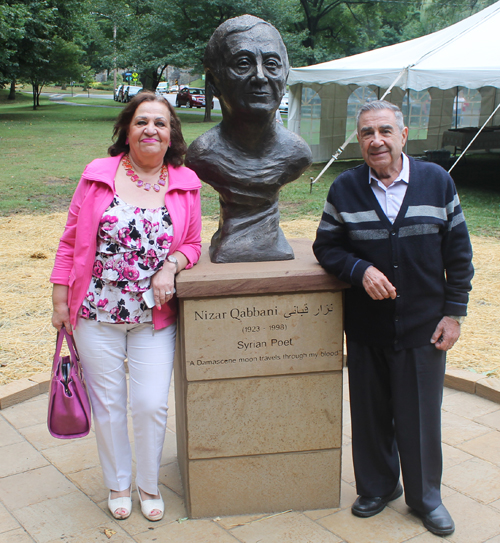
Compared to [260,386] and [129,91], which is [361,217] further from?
[129,91]

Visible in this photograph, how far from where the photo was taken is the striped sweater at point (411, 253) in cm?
266

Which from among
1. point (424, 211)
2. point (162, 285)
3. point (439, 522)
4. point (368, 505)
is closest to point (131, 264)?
point (162, 285)

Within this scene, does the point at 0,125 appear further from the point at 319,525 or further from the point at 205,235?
the point at 319,525

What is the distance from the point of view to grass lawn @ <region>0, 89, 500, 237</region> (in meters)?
10.3

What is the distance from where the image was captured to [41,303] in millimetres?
6086

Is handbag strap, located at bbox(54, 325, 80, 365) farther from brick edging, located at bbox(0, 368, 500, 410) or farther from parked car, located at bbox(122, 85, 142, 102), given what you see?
parked car, located at bbox(122, 85, 142, 102)

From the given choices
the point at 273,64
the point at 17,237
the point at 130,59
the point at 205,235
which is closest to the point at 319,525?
the point at 273,64

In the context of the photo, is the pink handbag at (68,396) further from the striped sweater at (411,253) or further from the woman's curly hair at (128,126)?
the striped sweater at (411,253)

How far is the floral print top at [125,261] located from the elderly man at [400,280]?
0.77 metres

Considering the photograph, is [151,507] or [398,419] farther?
[151,507]

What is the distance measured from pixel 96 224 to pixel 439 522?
210 cm

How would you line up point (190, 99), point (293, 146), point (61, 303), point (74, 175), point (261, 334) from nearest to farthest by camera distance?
point (61, 303) → point (261, 334) → point (293, 146) → point (74, 175) → point (190, 99)

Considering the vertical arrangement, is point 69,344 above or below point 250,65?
below

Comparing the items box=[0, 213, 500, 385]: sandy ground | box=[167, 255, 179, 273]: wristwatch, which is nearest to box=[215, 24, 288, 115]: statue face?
box=[167, 255, 179, 273]: wristwatch
